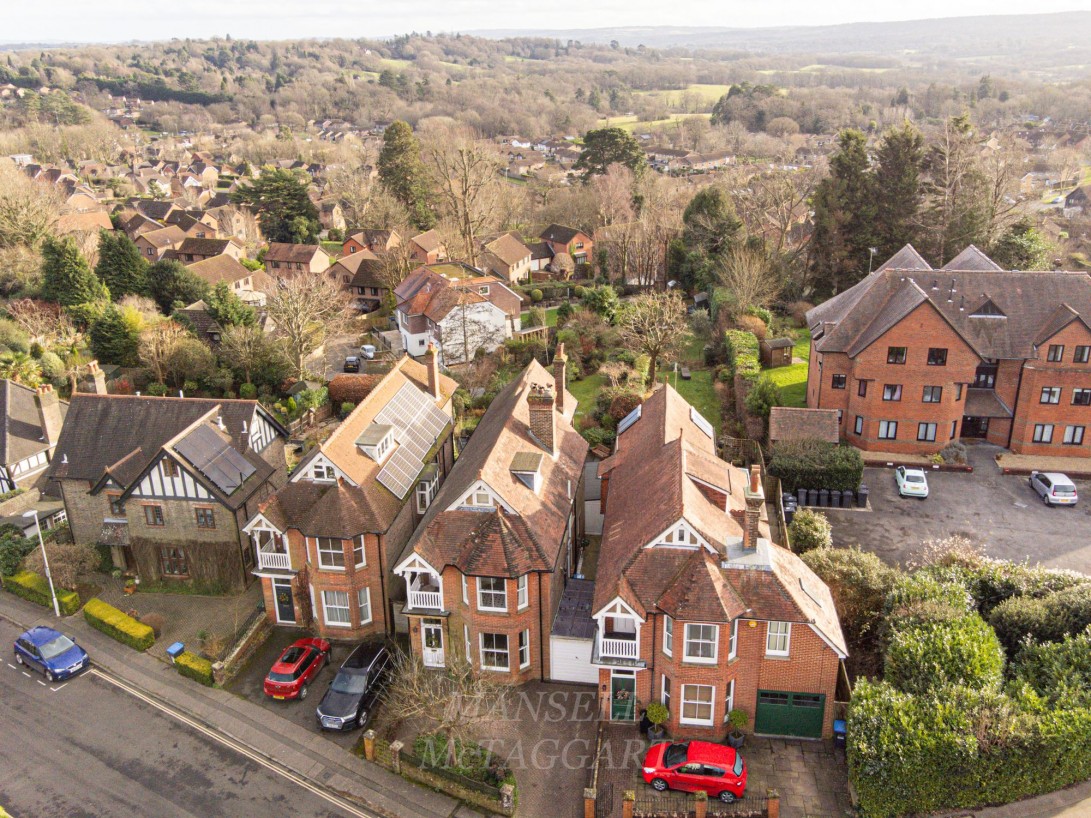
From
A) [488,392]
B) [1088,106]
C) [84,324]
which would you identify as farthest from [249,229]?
[1088,106]

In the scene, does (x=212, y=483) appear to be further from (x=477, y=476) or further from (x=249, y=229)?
(x=249, y=229)

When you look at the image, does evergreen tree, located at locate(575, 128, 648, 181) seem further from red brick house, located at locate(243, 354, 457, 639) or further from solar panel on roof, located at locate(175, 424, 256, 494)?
red brick house, located at locate(243, 354, 457, 639)

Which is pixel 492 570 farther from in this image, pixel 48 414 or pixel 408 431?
pixel 48 414

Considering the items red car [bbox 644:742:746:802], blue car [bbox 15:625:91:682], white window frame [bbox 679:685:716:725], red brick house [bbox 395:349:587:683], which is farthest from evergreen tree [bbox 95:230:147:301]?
red car [bbox 644:742:746:802]

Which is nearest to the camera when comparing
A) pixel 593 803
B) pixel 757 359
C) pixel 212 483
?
pixel 593 803

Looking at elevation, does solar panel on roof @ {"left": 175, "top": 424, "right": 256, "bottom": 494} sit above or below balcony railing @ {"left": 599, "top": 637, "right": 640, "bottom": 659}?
above

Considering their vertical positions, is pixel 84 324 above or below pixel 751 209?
below
